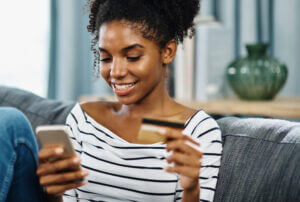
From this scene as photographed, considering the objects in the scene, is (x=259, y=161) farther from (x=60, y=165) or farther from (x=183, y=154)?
(x=60, y=165)

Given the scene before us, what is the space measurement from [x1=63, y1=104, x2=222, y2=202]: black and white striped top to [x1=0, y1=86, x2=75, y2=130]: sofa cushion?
35cm

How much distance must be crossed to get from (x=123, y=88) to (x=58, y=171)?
0.28 meters

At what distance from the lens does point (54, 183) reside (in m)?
0.84

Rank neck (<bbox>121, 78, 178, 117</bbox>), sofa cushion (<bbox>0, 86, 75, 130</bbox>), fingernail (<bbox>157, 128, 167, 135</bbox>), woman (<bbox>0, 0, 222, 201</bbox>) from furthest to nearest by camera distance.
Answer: sofa cushion (<bbox>0, 86, 75, 130</bbox>) → neck (<bbox>121, 78, 178, 117</bbox>) → woman (<bbox>0, 0, 222, 201</bbox>) → fingernail (<bbox>157, 128, 167, 135</bbox>)

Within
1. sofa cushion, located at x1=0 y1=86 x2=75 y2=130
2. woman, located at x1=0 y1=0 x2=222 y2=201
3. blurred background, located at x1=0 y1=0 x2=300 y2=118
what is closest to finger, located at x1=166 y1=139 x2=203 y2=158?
woman, located at x1=0 y1=0 x2=222 y2=201

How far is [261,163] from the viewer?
970 millimetres

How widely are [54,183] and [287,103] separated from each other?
4.66 feet

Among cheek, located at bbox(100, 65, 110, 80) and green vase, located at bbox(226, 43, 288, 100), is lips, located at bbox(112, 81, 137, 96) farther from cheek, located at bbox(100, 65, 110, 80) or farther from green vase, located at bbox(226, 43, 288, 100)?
green vase, located at bbox(226, 43, 288, 100)

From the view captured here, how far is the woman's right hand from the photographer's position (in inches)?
31.9

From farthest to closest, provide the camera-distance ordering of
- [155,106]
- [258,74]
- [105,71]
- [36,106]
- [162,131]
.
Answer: [258,74] → [36,106] → [155,106] → [105,71] → [162,131]

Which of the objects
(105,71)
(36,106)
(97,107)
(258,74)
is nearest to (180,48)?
(258,74)

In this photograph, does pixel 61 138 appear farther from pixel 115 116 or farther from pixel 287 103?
pixel 287 103

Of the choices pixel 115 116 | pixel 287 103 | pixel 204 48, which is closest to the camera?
pixel 115 116

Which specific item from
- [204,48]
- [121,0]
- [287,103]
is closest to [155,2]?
[121,0]
